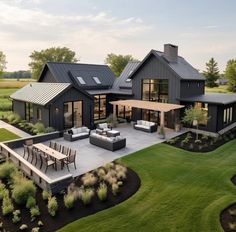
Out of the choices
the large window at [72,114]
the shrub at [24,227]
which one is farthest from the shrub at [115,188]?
the large window at [72,114]

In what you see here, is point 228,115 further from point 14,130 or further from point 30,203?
point 14,130

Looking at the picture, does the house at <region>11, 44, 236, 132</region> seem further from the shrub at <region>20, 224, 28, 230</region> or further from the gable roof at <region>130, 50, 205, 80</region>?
the shrub at <region>20, 224, 28, 230</region>

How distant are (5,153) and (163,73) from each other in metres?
15.7

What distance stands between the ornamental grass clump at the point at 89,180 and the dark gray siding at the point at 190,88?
44.8 ft

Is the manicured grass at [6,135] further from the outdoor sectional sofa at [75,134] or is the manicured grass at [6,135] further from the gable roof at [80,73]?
the gable roof at [80,73]

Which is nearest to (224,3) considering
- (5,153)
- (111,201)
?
(111,201)

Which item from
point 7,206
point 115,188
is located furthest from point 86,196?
point 7,206

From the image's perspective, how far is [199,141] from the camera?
1786 centimetres

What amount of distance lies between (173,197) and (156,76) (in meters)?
15.5

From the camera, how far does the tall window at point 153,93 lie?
A: 75.5 feet

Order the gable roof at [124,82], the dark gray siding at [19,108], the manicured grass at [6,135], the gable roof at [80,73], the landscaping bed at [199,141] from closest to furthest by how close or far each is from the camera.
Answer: the landscaping bed at [199,141] < the manicured grass at [6,135] < the dark gray siding at [19,108] < the gable roof at [80,73] < the gable roof at [124,82]

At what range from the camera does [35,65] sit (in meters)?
66.2

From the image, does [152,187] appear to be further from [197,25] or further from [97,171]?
[197,25]

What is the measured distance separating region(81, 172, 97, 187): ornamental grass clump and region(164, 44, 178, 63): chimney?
16343mm
